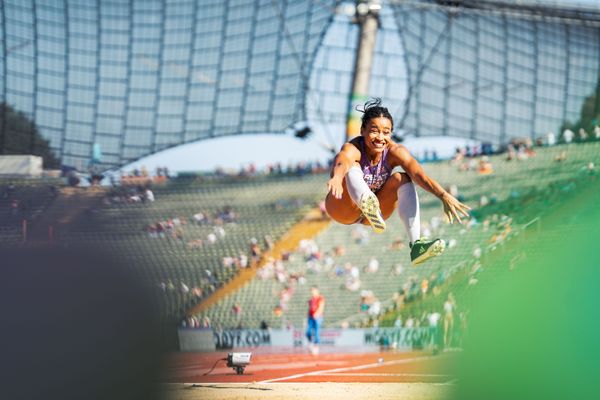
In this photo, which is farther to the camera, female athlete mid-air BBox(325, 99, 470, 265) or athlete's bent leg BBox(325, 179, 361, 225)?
athlete's bent leg BBox(325, 179, 361, 225)

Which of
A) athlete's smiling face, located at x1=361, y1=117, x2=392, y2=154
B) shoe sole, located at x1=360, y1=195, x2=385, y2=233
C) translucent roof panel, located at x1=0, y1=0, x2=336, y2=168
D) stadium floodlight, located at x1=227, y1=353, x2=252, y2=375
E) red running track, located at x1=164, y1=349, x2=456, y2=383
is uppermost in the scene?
translucent roof panel, located at x1=0, y1=0, x2=336, y2=168

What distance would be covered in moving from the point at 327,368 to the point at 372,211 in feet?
22.3

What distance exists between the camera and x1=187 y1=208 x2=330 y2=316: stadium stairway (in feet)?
75.1

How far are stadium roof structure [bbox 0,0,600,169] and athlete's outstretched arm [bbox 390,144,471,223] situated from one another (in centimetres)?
2301

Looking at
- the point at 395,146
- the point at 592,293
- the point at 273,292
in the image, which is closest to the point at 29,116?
the point at 273,292

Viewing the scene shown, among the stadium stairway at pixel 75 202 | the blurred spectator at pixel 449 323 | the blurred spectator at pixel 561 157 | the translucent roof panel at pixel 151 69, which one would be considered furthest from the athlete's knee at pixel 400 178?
the translucent roof panel at pixel 151 69

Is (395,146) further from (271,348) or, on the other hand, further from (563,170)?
(563,170)

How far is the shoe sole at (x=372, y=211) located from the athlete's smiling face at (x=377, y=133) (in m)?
0.45

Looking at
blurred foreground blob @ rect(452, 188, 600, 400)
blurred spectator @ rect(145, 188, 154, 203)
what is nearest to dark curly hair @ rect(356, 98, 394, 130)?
blurred foreground blob @ rect(452, 188, 600, 400)

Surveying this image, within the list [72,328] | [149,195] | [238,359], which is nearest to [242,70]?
[149,195]

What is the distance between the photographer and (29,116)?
106ft

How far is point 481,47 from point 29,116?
15.2 metres

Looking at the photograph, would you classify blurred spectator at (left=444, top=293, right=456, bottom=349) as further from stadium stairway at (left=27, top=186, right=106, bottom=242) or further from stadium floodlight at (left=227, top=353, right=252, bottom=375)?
stadium stairway at (left=27, top=186, right=106, bottom=242)

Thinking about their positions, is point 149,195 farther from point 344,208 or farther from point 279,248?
point 344,208
